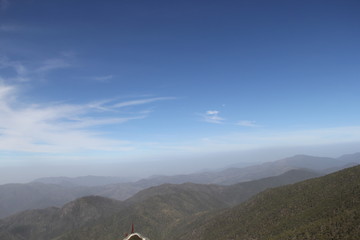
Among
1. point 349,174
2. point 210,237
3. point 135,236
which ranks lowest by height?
point 210,237

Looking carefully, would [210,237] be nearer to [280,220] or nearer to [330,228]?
[280,220]

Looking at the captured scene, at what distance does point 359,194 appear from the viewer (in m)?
133

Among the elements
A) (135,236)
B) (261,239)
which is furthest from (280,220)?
(135,236)

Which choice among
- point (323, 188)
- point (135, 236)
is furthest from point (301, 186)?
point (135, 236)

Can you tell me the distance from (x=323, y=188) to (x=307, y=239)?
78450mm

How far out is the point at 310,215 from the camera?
447 ft

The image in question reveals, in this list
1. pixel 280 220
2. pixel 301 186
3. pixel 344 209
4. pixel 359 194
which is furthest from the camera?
pixel 301 186

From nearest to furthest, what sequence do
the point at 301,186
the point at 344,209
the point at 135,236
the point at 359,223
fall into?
the point at 135,236 < the point at 359,223 < the point at 344,209 < the point at 301,186

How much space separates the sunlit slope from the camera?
4264 inches

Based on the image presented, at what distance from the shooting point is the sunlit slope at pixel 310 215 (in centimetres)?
10831

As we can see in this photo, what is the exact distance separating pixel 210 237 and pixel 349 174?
11714 cm

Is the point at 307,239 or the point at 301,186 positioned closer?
the point at 307,239

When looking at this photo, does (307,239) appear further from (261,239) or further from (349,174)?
(349,174)

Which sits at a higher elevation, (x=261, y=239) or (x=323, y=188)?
(x=323, y=188)
